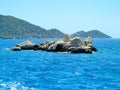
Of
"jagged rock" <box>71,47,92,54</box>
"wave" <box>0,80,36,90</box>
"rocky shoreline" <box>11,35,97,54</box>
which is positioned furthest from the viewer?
"rocky shoreline" <box>11,35,97,54</box>

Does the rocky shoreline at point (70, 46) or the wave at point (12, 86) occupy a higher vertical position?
the rocky shoreline at point (70, 46)

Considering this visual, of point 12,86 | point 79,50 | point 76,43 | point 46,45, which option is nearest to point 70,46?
point 76,43

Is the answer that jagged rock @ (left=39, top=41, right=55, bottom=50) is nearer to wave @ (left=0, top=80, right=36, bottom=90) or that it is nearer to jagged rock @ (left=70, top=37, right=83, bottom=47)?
jagged rock @ (left=70, top=37, right=83, bottom=47)

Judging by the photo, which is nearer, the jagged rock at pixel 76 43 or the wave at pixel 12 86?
the wave at pixel 12 86

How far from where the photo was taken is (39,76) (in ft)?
176

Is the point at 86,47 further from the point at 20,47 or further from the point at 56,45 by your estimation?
the point at 20,47

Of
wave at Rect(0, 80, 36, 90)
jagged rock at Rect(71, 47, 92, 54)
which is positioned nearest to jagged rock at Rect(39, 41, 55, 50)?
jagged rock at Rect(71, 47, 92, 54)

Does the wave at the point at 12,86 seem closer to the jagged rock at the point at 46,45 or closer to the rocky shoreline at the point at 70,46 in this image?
the rocky shoreline at the point at 70,46

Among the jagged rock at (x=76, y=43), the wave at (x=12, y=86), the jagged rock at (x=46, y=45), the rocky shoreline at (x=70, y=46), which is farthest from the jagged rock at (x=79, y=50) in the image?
the wave at (x=12, y=86)

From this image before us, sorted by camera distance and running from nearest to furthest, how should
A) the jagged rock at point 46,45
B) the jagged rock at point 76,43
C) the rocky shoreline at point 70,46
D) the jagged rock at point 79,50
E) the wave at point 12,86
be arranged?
the wave at point 12,86 → the jagged rock at point 79,50 → the rocky shoreline at point 70,46 → the jagged rock at point 76,43 → the jagged rock at point 46,45

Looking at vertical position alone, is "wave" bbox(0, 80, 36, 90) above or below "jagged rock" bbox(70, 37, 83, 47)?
below

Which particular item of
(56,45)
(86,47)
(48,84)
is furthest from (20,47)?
(48,84)

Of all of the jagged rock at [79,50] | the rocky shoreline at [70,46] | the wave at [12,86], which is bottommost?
the wave at [12,86]

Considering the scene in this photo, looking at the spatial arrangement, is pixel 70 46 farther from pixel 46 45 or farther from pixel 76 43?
pixel 46 45
